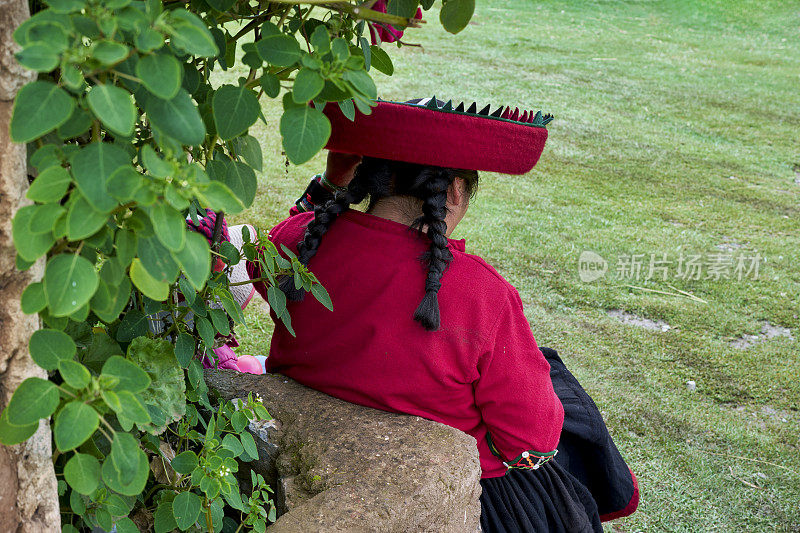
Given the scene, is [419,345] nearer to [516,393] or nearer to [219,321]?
[516,393]

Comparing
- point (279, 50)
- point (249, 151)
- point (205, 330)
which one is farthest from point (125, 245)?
point (205, 330)

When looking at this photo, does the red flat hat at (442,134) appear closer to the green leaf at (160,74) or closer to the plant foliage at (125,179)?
the plant foliage at (125,179)

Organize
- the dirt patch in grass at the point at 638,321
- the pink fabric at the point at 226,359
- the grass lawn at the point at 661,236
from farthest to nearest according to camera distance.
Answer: the dirt patch in grass at the point at 638,321, the grass lawn at the point at 661,236, the pink fabric at the point at 226,359

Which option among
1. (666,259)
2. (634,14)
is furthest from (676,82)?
(666,259)

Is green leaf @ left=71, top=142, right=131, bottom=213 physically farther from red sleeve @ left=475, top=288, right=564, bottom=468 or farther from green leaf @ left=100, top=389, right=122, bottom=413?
red sleeve @ left=475, top=288, right=564, bottom=468

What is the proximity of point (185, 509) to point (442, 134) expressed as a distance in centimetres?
109

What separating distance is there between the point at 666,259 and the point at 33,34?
17.5ft

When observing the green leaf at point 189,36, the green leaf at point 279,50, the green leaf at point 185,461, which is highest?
the green leaf at point 189,36

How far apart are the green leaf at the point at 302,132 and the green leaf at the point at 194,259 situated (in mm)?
206

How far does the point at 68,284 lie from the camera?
37.1 inches

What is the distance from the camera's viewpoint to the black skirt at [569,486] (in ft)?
7.23

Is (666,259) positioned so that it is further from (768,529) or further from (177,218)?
(177,218)

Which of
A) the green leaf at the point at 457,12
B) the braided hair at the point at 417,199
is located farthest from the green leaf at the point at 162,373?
the green leaf at the point at 457,12

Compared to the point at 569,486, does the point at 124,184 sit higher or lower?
higher
